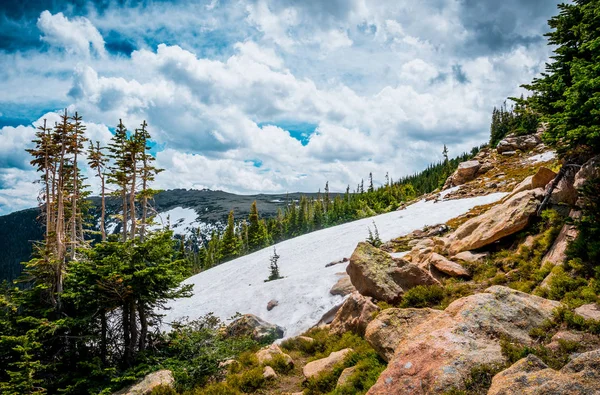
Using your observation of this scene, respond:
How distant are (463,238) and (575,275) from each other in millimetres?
7008

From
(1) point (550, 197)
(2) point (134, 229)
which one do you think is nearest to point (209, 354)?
(1) point (550, 197)

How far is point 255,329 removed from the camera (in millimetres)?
15680

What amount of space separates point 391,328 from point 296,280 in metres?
15.9

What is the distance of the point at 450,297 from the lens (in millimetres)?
11570

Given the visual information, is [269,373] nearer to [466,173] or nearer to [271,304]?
[271,304]

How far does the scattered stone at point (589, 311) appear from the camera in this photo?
668 centimetres

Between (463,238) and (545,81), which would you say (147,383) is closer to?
(463,238)

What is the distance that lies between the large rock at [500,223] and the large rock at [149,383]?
14241 mm

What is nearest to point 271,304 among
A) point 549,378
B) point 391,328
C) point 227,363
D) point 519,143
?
point 227,363

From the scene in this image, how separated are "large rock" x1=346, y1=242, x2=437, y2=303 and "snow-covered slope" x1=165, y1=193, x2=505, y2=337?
5.34m

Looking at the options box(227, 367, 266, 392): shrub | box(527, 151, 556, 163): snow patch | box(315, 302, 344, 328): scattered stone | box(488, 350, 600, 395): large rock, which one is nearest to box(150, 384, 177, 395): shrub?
box(227, 367, 266, 392): shrub

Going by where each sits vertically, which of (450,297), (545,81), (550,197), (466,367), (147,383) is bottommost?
(147,383)

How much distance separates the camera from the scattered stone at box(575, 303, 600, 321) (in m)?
6.68

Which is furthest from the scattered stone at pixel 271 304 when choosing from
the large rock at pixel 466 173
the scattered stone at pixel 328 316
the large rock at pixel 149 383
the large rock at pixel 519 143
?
the large rock at pixel 519 143
